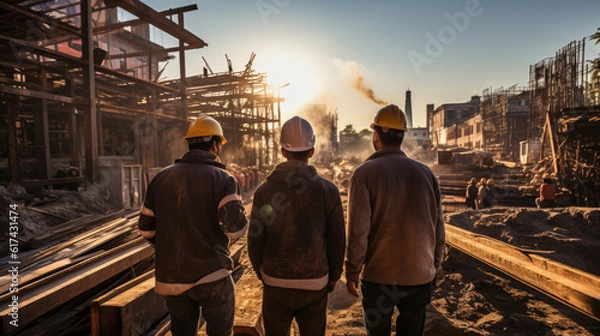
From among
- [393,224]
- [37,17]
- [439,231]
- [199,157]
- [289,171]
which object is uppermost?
[37,17]

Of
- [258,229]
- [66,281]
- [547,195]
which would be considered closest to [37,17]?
[66,281]

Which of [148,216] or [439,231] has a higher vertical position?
[148,216]

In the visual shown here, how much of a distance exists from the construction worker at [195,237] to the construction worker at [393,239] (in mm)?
927

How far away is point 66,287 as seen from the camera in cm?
334

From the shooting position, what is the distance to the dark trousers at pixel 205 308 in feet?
7.28

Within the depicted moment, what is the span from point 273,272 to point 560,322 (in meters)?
3.95

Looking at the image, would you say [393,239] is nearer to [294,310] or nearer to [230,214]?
[294,310]

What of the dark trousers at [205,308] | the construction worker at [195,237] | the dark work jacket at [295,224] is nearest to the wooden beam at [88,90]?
the construction worker at [195,237]

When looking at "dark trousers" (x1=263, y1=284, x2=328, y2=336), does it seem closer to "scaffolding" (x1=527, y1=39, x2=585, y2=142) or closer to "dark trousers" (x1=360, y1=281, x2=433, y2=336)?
"dark trousers" (x1=360, y1=281, x2=433, y2=336)

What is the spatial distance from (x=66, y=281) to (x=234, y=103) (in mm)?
21723

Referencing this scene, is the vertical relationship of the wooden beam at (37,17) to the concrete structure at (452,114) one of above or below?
below

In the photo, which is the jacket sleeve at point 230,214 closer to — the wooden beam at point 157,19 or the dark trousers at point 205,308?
the dark trousers at point 205,308

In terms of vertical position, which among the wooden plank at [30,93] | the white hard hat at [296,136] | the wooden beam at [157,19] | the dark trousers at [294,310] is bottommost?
the dark trousers at [294,310]

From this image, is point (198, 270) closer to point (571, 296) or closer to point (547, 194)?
point (571, 296)
